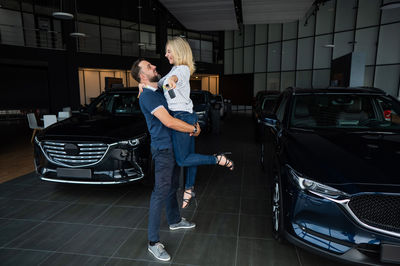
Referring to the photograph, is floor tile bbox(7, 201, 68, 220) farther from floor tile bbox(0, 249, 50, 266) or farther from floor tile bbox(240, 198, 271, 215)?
floor tile bbox(240, 198, 271, 215)

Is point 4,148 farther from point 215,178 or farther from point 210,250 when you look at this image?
point 210,250

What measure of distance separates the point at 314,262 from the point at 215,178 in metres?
2.37

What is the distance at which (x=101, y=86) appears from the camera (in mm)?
18094

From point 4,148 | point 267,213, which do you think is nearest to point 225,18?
point 4,148

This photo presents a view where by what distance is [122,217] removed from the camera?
298 cm

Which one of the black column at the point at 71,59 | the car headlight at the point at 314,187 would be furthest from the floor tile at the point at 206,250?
the black column at the point at 71,59

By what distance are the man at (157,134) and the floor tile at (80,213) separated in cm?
113

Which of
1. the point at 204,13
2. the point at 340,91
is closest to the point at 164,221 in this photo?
the point at 340,91

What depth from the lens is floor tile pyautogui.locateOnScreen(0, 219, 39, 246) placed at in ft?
8.43

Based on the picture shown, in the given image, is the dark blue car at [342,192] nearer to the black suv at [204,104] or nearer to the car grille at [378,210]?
the car grille at [378,210]

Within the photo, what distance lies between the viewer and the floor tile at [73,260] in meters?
2.17

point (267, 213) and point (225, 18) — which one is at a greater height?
point (225, 18)

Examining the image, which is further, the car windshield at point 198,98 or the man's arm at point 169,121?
the car windshield at point 198,98

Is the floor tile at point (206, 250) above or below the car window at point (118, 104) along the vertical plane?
below
